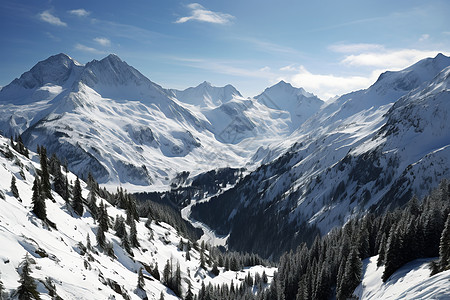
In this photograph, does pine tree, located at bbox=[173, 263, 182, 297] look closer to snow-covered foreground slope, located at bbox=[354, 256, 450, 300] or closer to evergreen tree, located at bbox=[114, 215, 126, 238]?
evergreen tree, located at bbox=[114, 215, 126, 238]

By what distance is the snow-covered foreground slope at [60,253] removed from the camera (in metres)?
34.2

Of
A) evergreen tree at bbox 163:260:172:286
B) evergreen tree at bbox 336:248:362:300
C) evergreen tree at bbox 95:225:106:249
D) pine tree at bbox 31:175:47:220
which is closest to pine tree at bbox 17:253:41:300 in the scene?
pine tree at bbox 31:175:47:220

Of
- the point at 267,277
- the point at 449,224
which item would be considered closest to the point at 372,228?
the point at 449,224

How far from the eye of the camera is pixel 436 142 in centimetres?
19425

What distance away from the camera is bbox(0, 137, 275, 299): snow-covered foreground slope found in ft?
112

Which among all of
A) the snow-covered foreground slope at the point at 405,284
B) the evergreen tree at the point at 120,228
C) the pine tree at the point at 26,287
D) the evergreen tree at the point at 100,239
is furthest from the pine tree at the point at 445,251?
the evergreen tree at the point at 120,228

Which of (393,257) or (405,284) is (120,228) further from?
A: (405,284)

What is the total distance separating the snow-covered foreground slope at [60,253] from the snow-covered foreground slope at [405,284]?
38788mm

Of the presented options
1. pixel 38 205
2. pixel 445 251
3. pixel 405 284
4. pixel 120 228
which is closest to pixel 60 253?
pixel 38 205

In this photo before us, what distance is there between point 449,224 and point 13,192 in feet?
233

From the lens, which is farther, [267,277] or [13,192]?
[267,277]

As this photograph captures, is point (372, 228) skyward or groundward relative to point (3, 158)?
groundward

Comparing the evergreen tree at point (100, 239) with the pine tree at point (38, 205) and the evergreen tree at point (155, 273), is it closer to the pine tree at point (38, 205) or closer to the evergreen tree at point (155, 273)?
the pine tree at point (38, 205)

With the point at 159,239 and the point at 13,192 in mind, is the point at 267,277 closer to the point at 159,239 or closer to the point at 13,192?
the point at 159,239
